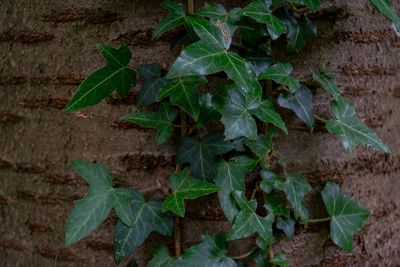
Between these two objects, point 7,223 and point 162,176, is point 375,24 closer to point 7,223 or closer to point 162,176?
point 162,176

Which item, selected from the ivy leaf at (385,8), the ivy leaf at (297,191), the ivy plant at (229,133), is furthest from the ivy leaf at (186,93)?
the ivy leaf at (385,8)

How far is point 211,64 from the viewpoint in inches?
28.2

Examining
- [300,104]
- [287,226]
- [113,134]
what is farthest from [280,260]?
[113,134]

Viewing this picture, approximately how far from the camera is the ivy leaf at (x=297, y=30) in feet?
2.87

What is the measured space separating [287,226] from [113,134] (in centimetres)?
38

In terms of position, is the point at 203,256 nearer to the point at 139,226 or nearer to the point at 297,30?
the point at 139,226

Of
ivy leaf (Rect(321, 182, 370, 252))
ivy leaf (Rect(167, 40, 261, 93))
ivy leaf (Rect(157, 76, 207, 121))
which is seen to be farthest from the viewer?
ivy leaf (Rect(321, 182, 370, 252))

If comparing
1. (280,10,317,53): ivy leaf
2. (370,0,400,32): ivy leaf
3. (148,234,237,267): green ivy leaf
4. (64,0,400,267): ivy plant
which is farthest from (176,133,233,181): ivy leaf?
→ (370,0,400,32): ivy leaf

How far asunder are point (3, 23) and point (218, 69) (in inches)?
20.8

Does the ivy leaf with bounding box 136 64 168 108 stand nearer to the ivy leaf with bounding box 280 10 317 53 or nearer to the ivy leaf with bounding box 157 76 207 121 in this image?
the ivy leaf with bounding box 157 76 207 121

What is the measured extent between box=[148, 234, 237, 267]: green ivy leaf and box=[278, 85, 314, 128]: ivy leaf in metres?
0.27

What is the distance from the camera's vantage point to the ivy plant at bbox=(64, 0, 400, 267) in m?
0.80

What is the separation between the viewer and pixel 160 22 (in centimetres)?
87

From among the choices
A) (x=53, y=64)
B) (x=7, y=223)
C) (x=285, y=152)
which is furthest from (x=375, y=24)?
(x=7, y=223)
